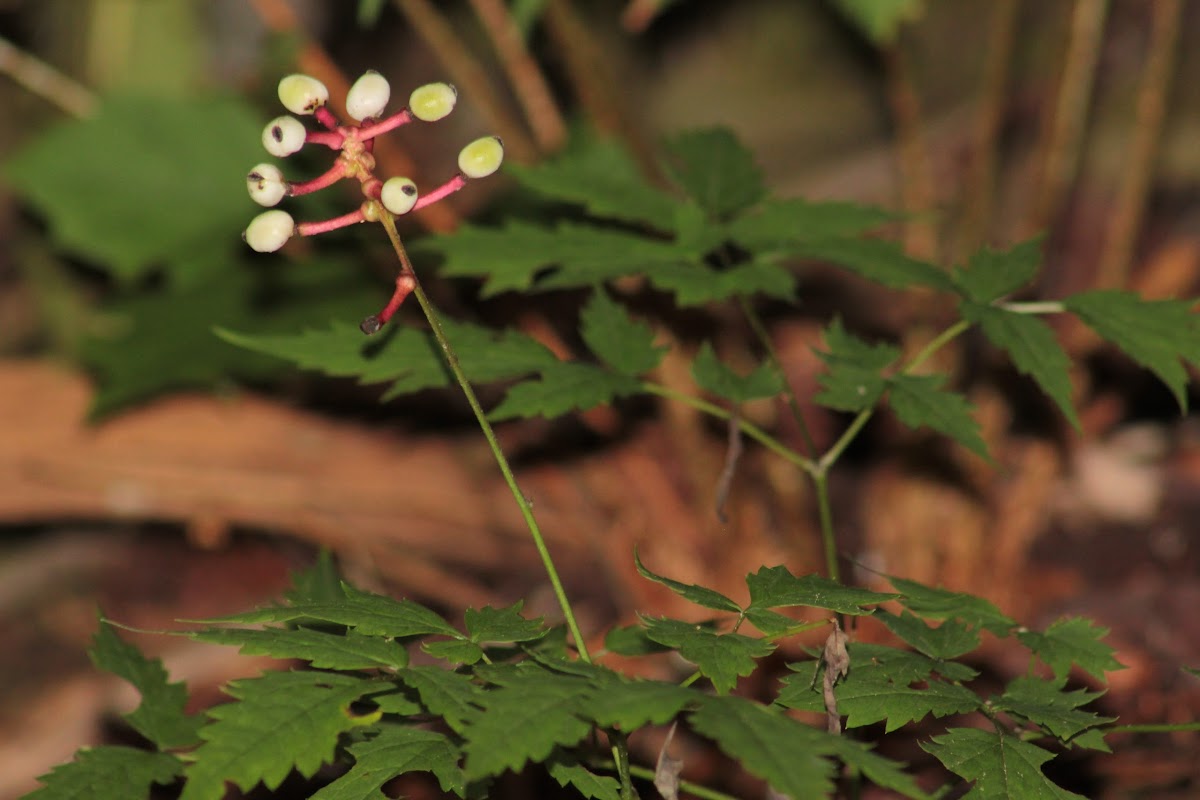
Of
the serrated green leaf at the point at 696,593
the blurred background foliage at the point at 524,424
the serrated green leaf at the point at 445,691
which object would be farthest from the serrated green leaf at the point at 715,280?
the blurred background foliage at the point at 524,424

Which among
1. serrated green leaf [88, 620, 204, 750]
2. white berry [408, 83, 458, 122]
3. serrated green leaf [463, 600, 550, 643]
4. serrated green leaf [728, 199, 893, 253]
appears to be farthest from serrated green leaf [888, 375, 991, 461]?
serrated green leaf [88, 620, 204, 750]

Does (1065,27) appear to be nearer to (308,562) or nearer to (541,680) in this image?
(541,680)

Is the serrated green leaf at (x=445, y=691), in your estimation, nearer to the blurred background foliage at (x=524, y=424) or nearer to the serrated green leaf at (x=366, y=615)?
the serrated green leaf at (x=366, y=615)

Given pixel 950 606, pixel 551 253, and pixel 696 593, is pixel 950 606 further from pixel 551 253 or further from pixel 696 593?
pixel 551 253

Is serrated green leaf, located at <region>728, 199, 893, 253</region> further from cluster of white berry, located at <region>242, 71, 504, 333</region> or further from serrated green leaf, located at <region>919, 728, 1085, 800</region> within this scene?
serrated green leaf, located at <region>919, 728, 1085, 800</region>

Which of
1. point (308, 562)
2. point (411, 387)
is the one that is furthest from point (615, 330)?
point (308, 562)

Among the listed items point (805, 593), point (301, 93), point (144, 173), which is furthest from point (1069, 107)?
point (144, 173)
